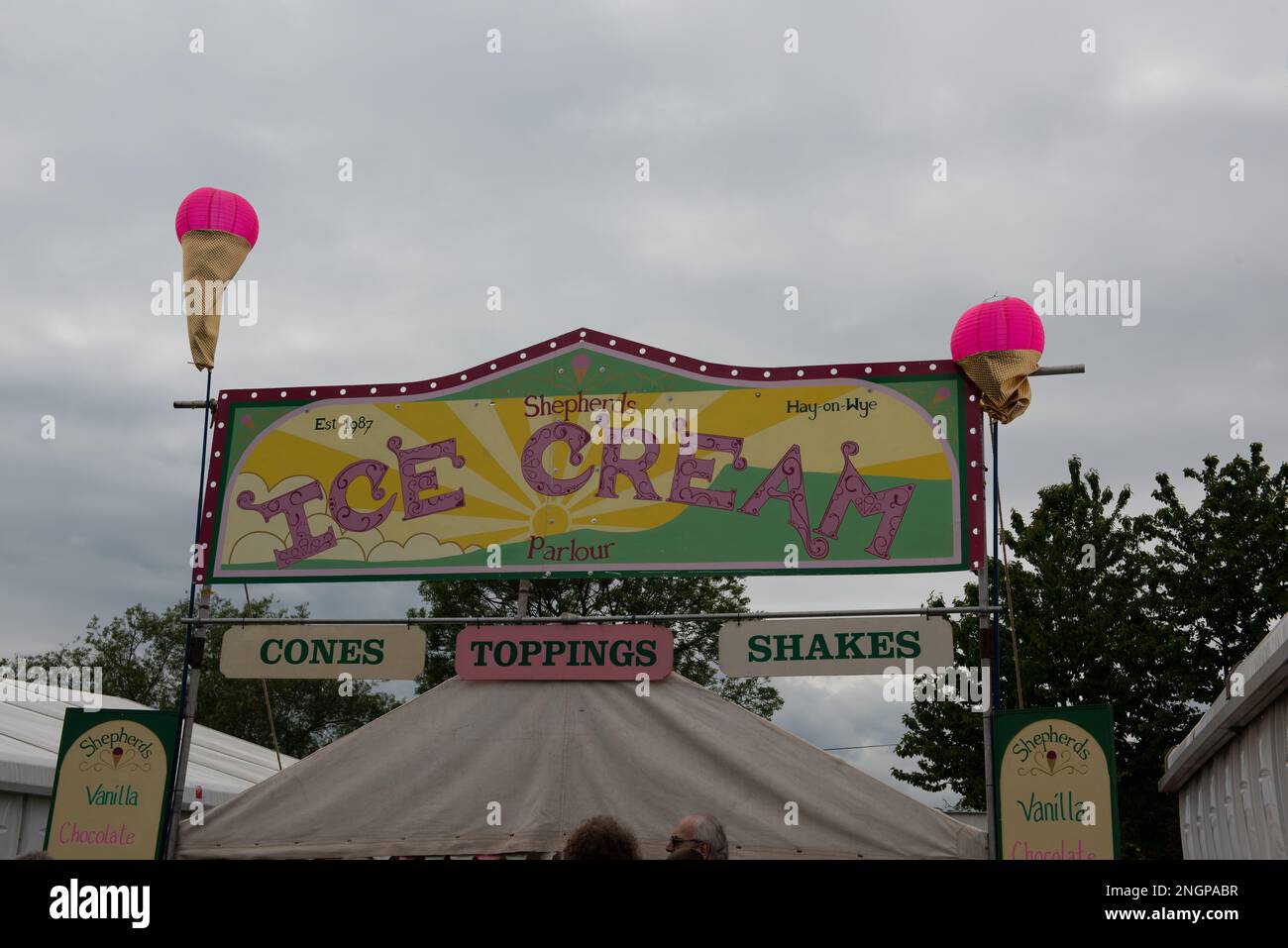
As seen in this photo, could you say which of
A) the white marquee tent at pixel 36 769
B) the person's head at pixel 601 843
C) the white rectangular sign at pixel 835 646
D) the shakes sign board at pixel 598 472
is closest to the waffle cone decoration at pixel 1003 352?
the shakes sign board at pixel 598 472

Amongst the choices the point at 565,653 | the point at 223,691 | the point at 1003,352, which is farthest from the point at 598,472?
the point at 223,691

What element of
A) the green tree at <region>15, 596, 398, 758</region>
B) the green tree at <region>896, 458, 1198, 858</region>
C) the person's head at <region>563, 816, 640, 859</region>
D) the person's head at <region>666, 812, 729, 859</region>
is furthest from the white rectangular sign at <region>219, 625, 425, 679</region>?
the green tree at <region>15, 596, 398, 758</region>

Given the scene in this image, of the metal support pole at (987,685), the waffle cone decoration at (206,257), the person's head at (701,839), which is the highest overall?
the waffle cone decoration at (206,257)

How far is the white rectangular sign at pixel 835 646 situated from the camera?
7215mm

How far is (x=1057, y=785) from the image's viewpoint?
22.0 feet

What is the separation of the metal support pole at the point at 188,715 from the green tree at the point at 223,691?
99.5 feet

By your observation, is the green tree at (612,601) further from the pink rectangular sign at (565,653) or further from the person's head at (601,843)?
the person's head at (601,843)

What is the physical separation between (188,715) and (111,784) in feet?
2.26

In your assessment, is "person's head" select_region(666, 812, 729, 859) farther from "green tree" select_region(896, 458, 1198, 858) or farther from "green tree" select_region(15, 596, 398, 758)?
"green tree" select_region(15, 596, 398, 758)

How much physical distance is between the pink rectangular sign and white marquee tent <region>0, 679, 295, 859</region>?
273 centimetres

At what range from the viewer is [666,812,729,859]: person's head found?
153 inches
